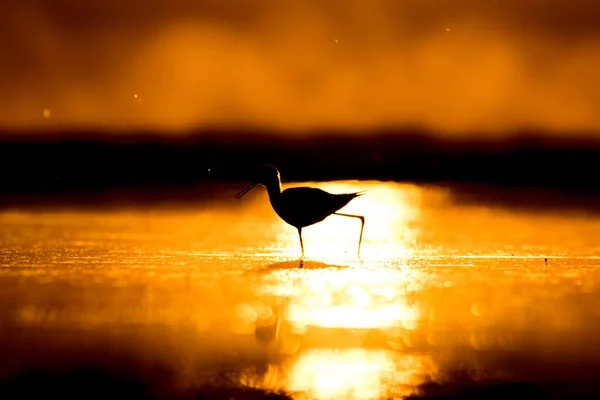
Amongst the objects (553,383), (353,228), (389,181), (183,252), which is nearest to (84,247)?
(183,252)

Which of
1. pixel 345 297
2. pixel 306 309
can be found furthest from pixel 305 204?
pixel 306 309

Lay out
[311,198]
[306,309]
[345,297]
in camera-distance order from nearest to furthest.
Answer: [306,309] < [345,297] < [311,198]

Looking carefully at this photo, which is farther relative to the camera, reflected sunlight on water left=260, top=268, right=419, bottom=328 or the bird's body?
the bird's body

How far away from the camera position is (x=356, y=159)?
18.2 meters

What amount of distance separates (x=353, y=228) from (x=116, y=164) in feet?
26.4

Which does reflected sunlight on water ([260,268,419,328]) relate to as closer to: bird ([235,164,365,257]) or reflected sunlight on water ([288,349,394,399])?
reflected sunlight on water ([288,349,394,399])

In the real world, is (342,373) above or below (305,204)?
below

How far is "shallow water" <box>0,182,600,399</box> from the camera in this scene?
399 centimetres

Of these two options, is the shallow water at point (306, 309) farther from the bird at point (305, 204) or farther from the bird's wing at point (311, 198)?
the bird's wing at point (311, 198)

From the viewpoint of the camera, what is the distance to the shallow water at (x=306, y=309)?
13.1ft

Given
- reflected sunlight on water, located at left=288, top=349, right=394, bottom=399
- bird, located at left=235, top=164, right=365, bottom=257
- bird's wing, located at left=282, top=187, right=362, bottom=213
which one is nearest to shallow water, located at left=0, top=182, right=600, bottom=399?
reflected sunlight on water, located at left=288, top=349, right=394, bottom=399

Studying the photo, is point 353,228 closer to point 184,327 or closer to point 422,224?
point 422,224

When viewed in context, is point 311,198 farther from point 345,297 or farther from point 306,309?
point 306,309

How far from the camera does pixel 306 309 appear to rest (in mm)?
5598
